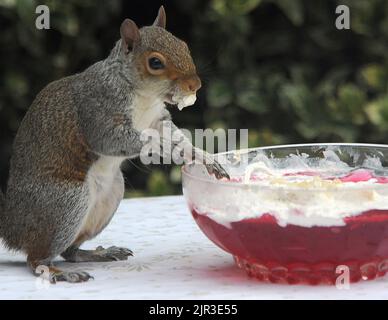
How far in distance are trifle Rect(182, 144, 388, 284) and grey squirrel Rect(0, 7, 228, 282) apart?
0.45 ft

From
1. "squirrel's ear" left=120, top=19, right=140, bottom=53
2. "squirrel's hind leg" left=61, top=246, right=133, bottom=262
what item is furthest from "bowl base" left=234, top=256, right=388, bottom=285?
"squirrel's ear" left=120, top=19, right=140, bottom=53

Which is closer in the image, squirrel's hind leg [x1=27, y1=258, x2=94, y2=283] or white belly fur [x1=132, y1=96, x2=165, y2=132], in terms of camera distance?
squirrel's hind leg [x1=27, y1=258, x2=94, y2=283]

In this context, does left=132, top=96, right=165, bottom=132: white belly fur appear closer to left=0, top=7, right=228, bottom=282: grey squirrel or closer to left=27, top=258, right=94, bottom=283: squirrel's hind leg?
left=0, top=7, right=228, bottom=282: grey squirrel

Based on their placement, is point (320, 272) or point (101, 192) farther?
point (101, 192)

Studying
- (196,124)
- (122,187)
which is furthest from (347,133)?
(122,187)

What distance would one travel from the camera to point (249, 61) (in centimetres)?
284

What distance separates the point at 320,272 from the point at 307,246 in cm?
7

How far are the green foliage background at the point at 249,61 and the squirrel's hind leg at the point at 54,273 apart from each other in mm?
1116

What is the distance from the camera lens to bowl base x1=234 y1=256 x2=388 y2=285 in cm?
144

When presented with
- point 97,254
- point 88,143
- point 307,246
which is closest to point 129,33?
point 88,143

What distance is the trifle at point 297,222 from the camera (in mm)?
1372

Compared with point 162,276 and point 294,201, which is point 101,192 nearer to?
point 162,276

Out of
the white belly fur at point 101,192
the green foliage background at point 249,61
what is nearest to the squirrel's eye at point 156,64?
the white belly fur at point 101,192

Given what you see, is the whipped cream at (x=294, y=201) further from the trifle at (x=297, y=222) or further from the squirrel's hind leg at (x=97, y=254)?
the squirrel's hind leg at (x=97, y=254)
